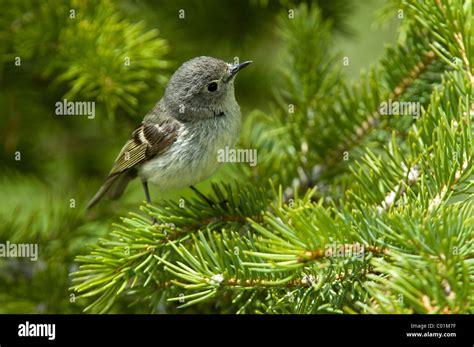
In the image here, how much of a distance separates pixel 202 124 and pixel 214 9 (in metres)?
0.72

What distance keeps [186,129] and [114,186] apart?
0.49 meters

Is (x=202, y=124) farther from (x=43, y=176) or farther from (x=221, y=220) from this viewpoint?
(x=43, y=176)

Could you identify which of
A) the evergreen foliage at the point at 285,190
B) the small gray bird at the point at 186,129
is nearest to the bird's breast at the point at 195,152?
the small gray bird at the point at 186,129

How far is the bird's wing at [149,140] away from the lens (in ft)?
7.68

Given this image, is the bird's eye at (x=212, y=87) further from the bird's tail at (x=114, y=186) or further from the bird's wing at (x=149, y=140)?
the bird's tail at (x=114, y=186)

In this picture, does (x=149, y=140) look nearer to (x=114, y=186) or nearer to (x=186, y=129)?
(x=186, y=129)

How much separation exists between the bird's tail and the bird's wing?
0.06m

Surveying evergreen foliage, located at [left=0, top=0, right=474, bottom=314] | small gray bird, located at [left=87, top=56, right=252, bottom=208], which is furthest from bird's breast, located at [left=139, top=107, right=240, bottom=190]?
evergreen foliage, located at [left=0, top=0, right=474, bottom=314]

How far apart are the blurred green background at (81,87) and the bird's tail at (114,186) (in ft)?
0.16

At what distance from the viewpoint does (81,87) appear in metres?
2.29

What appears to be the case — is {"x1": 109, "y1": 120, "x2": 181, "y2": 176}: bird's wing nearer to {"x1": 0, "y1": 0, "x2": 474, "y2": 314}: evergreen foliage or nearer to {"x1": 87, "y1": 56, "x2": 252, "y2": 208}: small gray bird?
{"x1": 87, "y1": 56, "x2": 252, "y2": 208}: small gray bird

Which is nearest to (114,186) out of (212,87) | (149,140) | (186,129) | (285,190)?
(149,140)

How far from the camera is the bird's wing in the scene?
2.34 meters
